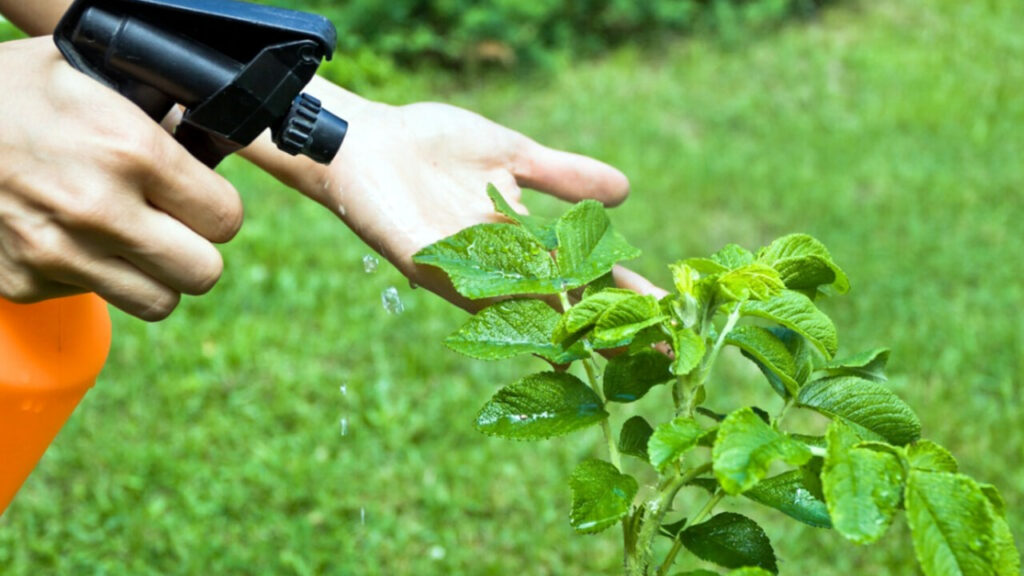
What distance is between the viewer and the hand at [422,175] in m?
1.51

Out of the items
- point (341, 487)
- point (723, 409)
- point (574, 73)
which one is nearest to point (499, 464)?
point (341, 487)

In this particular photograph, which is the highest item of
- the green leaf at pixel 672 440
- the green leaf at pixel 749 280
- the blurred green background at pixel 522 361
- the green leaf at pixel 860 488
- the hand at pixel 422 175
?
the green leaf at pixel 749 280

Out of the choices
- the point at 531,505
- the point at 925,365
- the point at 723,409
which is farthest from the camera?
the point at 925,365

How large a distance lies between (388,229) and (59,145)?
505 millimetres

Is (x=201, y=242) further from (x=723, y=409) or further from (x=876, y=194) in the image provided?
(x=876, y=194)

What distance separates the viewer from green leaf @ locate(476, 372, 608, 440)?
40.6 inches

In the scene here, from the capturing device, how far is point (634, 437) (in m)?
1.05

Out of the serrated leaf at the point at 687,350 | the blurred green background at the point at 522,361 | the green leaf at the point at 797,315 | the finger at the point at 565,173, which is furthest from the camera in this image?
the blurred green background at the point at 522,361

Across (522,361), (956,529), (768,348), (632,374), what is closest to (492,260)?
(632,374)

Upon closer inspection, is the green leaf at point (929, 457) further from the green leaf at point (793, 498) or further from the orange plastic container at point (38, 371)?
the orange plastic container at point (38, 371)

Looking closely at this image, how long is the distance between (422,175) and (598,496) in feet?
2.62

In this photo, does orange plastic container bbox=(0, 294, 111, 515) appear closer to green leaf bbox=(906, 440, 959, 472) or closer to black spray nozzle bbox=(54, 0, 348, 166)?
black spray nozzle bbox=(54, 0, 348, 166)

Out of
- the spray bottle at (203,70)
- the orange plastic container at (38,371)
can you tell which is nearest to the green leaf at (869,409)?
the spray bottle at (203,70)

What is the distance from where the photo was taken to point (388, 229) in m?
1.51
